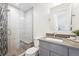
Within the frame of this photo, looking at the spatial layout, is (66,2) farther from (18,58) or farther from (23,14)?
(18,58)

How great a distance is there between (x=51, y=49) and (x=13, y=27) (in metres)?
0.61

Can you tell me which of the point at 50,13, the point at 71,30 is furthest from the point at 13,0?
the point at 71,30

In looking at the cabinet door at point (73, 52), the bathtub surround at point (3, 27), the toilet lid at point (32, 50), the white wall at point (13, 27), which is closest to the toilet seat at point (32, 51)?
the toilet lid at point (32, 50)

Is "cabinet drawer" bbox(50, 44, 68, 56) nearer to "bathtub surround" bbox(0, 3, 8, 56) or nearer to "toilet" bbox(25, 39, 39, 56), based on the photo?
"toilet" bbox(25, 39, 39, 56)

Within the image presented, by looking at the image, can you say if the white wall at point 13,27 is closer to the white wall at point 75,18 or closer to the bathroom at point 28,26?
the bathroom at point 28,26

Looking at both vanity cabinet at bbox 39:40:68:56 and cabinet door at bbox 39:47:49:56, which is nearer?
vanity cabinet at bbox 39:40:68:56

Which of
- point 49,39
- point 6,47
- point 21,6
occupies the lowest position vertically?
point 6,47

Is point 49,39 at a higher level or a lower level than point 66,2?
lower

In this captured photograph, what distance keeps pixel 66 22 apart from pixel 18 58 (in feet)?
2.75

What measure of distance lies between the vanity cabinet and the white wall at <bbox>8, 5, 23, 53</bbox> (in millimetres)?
355

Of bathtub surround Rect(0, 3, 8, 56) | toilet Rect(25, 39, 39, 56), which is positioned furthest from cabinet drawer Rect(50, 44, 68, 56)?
bathtub surround Rect(0, 3, 8, 56)

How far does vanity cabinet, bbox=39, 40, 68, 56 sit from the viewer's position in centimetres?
121

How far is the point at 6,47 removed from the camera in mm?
1347

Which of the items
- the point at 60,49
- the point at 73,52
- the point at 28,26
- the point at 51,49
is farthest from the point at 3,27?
the point at 73,52
